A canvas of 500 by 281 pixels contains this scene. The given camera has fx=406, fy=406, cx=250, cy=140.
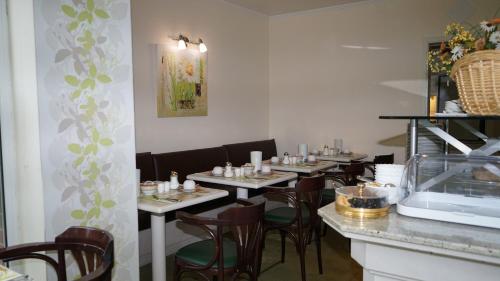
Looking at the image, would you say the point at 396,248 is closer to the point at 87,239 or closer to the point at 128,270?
the point at 87,239

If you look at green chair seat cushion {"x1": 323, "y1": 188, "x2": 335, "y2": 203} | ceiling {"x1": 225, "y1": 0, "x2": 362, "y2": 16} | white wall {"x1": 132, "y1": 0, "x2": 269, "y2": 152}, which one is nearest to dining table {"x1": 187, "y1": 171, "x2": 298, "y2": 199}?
green chair seat cushion {"x1": 323, "y1": 188, "x2": 335, "y2": 203}

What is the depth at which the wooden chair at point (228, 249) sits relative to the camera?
249 centimetres

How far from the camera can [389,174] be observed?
2029mm

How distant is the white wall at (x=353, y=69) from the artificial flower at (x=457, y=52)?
3431 mm

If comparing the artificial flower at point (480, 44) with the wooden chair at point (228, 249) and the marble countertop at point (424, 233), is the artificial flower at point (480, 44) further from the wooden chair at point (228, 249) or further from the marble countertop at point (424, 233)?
the wooden chair at point (228, 249)

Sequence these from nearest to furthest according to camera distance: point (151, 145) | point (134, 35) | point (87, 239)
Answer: point (87, 239)
point (134, 35)
point (151, 145)

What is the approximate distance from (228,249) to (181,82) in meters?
2.60

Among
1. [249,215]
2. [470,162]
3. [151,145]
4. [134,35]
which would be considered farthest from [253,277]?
[134,35]

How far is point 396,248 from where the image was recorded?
65.4 inches

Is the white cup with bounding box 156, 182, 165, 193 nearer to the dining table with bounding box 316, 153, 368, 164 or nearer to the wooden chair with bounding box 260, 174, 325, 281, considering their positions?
the wooden chair with bounding box 260, 174, 325, 281

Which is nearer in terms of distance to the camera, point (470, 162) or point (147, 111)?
point (470, 162)

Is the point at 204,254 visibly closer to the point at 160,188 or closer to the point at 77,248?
the point at 160,188

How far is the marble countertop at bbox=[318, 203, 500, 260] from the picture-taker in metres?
1.43

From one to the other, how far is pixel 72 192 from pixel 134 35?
226cm
